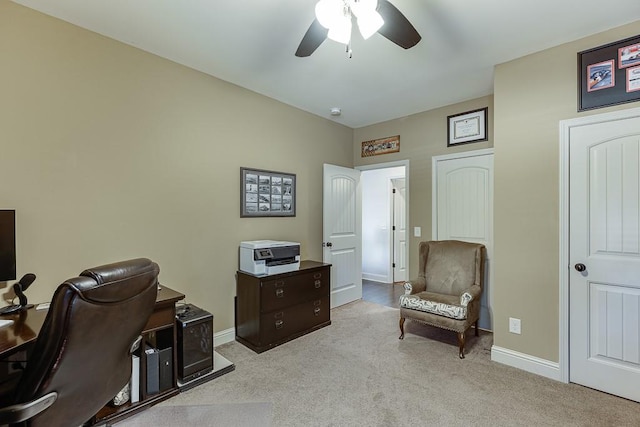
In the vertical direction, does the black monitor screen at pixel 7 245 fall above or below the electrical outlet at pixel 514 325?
above

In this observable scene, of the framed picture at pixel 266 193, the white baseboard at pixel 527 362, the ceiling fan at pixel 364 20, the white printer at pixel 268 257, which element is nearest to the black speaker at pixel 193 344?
the white printer at pixel 268 257

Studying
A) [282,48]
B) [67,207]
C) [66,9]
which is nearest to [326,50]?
[282,48]

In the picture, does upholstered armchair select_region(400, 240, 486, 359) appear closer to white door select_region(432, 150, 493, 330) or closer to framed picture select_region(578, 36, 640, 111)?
white door select_region(432, 150, 493, 330)

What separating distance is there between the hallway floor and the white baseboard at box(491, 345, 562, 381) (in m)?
1.71

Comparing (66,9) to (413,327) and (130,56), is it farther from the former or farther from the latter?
(413,327)

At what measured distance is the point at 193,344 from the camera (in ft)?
7.70

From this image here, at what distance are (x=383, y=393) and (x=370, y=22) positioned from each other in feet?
8.00

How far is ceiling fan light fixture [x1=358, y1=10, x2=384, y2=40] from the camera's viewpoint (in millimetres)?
1590

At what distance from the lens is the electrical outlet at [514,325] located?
2616mm

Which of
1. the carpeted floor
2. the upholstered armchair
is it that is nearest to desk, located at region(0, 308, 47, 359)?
the carpeted floor

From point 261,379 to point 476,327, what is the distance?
2.33 metres

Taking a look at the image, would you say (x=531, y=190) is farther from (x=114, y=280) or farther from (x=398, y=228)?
(x=398, y=228)

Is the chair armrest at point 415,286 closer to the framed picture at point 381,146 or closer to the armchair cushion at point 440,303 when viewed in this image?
the armchair cushion at point 440,303

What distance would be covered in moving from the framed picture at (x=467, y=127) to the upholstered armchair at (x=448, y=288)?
1.24m
